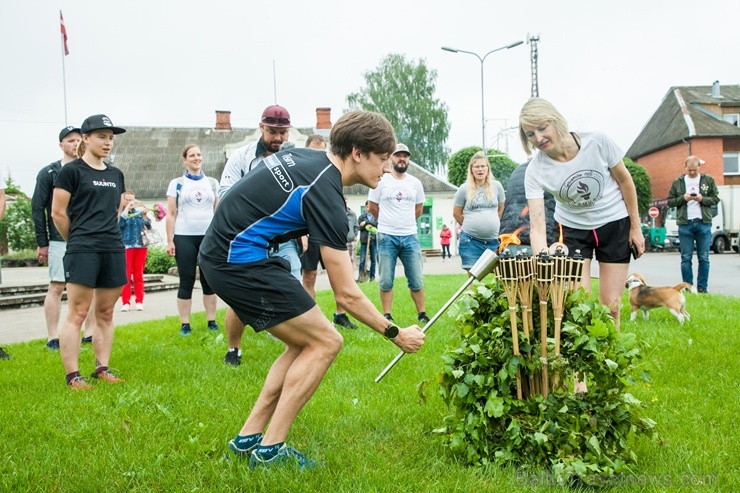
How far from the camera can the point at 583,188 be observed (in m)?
4.49

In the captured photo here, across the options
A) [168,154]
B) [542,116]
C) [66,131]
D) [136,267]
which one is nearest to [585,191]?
[542,116]

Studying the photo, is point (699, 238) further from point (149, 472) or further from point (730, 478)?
point (149, 472)

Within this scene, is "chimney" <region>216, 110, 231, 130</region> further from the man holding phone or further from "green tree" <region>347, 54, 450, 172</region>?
the man holding phone

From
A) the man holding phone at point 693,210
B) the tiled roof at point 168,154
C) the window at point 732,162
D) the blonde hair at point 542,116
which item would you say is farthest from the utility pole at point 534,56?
the blonde hair at point 542,116

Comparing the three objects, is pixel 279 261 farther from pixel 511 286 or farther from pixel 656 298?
pixel 656 298

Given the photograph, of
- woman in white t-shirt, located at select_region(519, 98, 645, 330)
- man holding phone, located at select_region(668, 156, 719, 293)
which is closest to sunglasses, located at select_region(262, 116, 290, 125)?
woman in white t-shirt, located at select_region(519, 98, 645, 330)

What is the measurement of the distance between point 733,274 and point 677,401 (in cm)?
1389

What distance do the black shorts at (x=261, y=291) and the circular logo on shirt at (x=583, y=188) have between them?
7.62 feet

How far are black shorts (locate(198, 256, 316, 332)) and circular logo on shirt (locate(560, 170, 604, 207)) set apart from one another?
2.32 m

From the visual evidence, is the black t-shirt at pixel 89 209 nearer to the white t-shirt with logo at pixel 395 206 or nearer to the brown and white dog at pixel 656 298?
the white t-shirt with logo at pixel 395 206

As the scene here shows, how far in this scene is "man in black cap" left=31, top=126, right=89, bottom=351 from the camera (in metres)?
6.50

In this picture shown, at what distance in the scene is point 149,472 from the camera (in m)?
3.07

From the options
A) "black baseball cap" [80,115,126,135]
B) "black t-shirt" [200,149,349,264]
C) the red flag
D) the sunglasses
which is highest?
the red flag

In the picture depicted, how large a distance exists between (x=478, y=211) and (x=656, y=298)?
2.35 m
